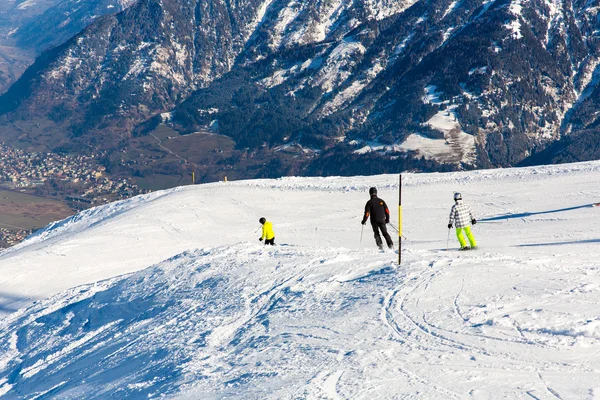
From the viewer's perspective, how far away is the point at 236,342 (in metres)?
14.1

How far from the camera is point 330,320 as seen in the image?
14023mm

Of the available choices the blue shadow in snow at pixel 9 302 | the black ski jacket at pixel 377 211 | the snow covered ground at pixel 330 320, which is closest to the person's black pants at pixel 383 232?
the black ski jacket at pixel 377 211

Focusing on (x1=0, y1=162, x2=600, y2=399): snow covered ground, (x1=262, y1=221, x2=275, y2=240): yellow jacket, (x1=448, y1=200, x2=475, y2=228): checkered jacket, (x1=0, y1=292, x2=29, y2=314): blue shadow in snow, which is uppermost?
(x1=448, y1=200, x2=475, y2=228): checkered jacket

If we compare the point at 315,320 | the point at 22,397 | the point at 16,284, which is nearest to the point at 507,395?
the point at 315,320

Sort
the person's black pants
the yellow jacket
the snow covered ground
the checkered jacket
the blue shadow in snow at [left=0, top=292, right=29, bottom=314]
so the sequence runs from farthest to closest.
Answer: the blue shadow in snow at [left=0, top=292, right=29, bottom=314]
the yellow jacket
the person's black pants
the checkered jacket
the snow covered ground

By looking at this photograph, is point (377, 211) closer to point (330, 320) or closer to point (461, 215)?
point (461, 215)

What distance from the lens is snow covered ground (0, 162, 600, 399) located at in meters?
11.2

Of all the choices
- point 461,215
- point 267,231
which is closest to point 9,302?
point 267,231

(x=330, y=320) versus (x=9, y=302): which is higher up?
(x=330, y=320)

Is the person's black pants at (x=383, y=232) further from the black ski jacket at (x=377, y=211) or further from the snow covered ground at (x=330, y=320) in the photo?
the snow covered ground at (x=330, y=320)

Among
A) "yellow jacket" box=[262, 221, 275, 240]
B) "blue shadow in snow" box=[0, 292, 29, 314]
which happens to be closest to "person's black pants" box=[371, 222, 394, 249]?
"yellow jacket" box=[262, 221, 275, 240]

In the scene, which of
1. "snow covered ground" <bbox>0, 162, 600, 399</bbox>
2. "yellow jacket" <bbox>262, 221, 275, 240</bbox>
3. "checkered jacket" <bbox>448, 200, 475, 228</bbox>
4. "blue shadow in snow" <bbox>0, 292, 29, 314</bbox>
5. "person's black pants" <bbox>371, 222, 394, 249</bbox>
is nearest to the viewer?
"snow covered ground" <bbox>0, 162, 600, 399</bbox>

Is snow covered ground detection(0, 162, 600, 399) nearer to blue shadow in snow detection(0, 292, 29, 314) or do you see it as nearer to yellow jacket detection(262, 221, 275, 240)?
blue shadow in snow detection(0, 292, 29, 314)

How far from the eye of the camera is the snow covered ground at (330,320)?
1116 centimetres
